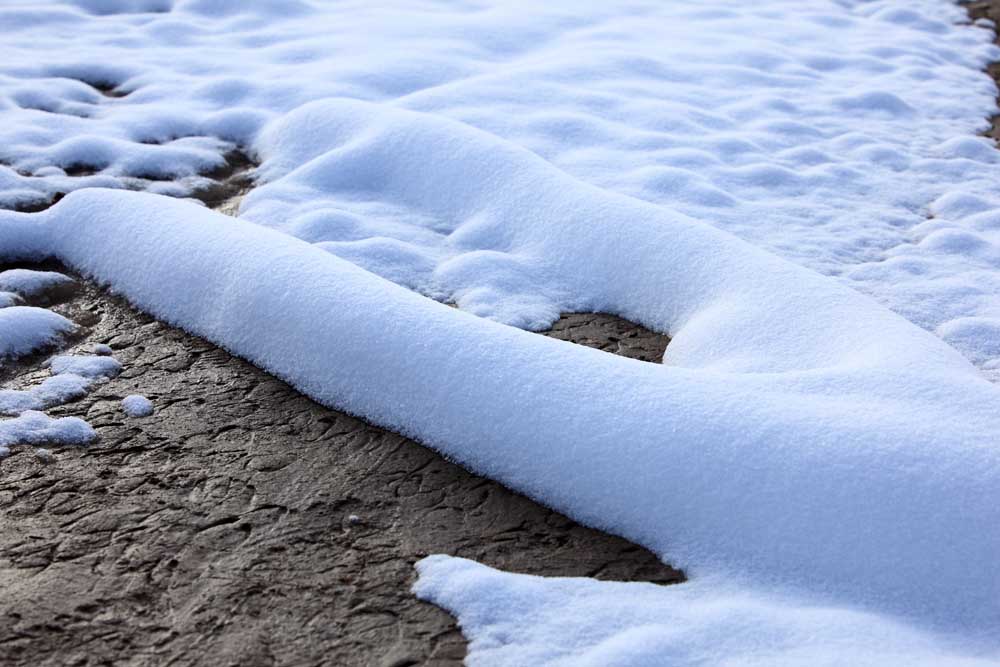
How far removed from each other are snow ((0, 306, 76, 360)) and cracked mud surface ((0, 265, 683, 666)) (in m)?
0.08

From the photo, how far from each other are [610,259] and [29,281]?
1701mm

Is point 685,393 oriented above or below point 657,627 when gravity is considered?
above

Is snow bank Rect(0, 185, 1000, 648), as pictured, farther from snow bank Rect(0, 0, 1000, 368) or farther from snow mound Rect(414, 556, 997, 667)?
snow bank Rect(0, 0, 1000, 368)

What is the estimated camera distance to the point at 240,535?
194cm

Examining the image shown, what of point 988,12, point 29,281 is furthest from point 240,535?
point 988,12

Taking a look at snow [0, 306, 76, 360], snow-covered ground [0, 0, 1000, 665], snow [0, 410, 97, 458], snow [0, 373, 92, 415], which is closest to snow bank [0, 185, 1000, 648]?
snow-covered ground [0, 0, 1000, 665]

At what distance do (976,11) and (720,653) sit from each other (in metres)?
5.83

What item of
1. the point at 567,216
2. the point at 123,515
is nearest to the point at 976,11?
the point at 567,216

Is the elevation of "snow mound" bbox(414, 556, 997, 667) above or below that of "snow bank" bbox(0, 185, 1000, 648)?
below

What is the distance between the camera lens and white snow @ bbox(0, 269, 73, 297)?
277cm

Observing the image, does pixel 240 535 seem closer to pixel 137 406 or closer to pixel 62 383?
pixel 137 406

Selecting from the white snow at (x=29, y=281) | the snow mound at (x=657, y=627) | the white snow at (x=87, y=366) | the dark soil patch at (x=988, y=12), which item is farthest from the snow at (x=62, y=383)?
the dark soil patch at (x=988, y=12)

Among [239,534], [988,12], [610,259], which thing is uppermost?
[988,12]

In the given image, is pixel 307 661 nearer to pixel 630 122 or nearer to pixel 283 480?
pixel 283 480
